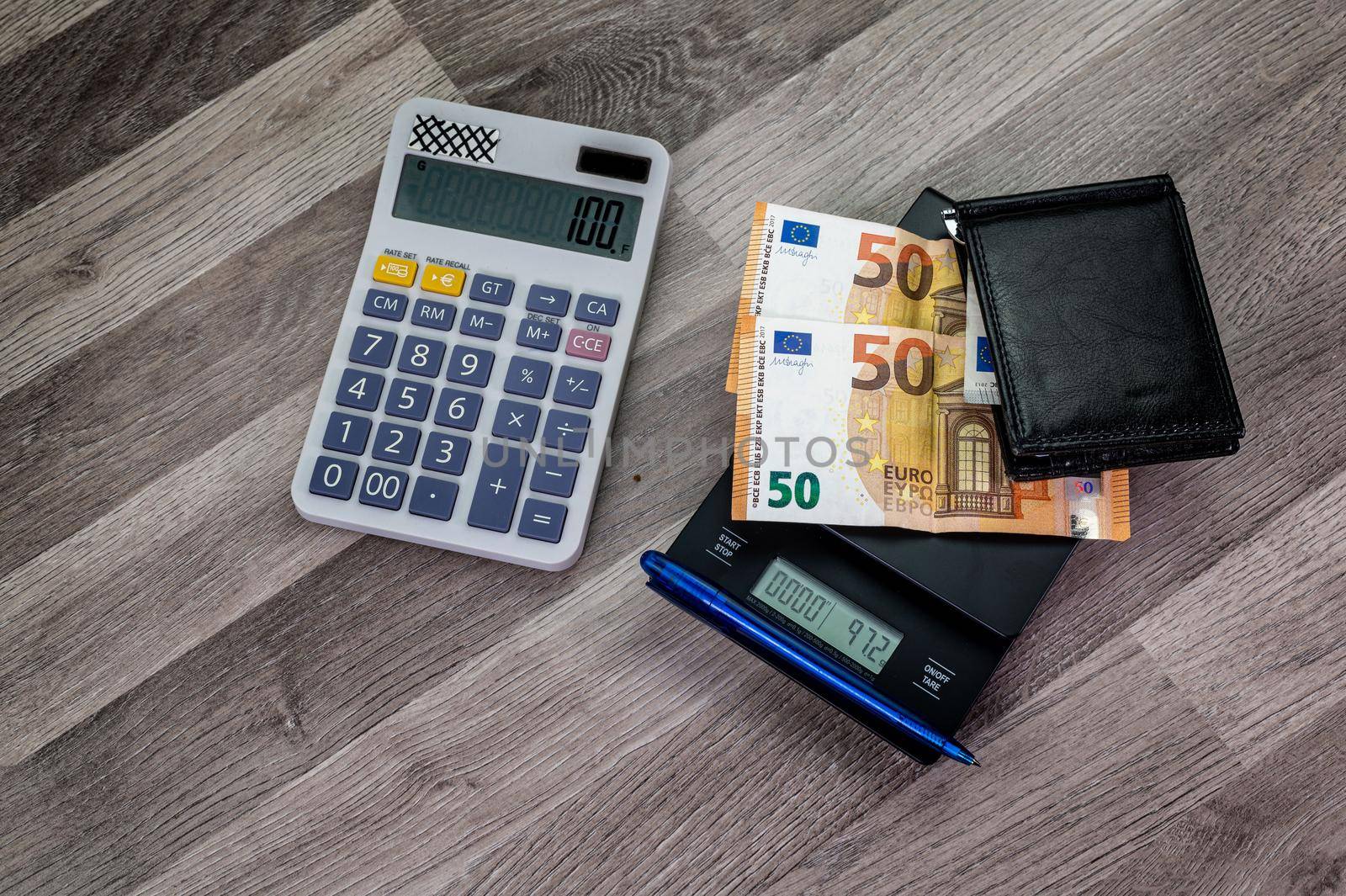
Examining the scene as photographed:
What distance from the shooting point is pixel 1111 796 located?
689mm

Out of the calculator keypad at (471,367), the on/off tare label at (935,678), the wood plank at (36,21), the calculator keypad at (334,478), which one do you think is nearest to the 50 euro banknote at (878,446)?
the on/off tare label at (935,678)

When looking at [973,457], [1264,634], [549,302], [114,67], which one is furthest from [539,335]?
[1264,634]

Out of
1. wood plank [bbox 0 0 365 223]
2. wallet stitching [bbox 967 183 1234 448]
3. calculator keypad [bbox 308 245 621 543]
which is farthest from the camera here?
wood plank [bbox 0 0 365 223]

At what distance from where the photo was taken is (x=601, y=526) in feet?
2.41

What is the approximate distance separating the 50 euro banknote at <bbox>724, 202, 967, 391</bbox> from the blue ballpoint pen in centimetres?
15

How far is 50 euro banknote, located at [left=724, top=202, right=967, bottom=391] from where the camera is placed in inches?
27.6

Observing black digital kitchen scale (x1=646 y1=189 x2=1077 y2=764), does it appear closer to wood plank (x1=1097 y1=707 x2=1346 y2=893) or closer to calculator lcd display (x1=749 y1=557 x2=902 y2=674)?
calculator lcd display (x1=749 y1=557 x2=902 y2=674)

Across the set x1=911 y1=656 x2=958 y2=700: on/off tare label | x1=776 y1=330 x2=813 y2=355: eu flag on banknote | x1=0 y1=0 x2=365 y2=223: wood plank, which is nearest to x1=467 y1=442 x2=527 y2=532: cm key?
x1=776 y1=330 x2=813 y2=355: eu flag on banknote

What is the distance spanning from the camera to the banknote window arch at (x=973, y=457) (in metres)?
0.67

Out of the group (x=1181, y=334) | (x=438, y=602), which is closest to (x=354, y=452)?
(x=438, y=602)

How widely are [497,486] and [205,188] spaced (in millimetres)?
393

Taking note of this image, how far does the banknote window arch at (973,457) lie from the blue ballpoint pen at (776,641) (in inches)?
6.4

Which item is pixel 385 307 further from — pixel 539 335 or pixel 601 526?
pixel 601 526

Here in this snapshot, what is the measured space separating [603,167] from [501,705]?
445mm
